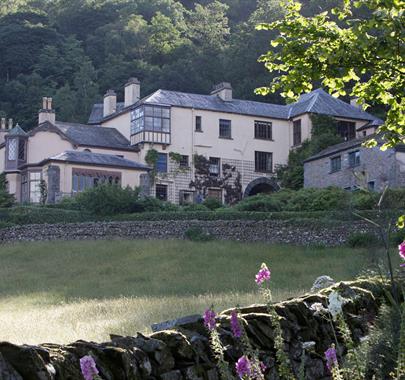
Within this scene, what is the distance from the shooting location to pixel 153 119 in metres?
55.2

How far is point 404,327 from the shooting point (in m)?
5.28

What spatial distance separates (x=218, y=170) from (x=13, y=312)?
3692cm

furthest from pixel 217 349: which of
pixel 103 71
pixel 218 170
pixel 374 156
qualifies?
pixel 103 71

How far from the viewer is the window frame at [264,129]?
57875 mm

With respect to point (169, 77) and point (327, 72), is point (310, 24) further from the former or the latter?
point (169, 77)

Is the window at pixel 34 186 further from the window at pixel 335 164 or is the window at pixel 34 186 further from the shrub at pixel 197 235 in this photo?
the window at pixel 335 164

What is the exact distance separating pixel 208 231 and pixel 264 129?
69.9 feet

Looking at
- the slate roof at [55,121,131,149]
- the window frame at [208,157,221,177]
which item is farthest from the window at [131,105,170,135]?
the window frame at [208,157,221,177]

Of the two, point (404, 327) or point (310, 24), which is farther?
point (310, 24)

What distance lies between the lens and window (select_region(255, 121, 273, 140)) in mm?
57906

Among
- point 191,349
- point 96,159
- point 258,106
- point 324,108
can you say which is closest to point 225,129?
point 258,106

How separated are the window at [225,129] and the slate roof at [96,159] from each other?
23.7 ft

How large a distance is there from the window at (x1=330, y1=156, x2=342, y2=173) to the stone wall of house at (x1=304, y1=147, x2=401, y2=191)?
0.60 ft

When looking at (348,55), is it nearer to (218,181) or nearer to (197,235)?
(197,235)
